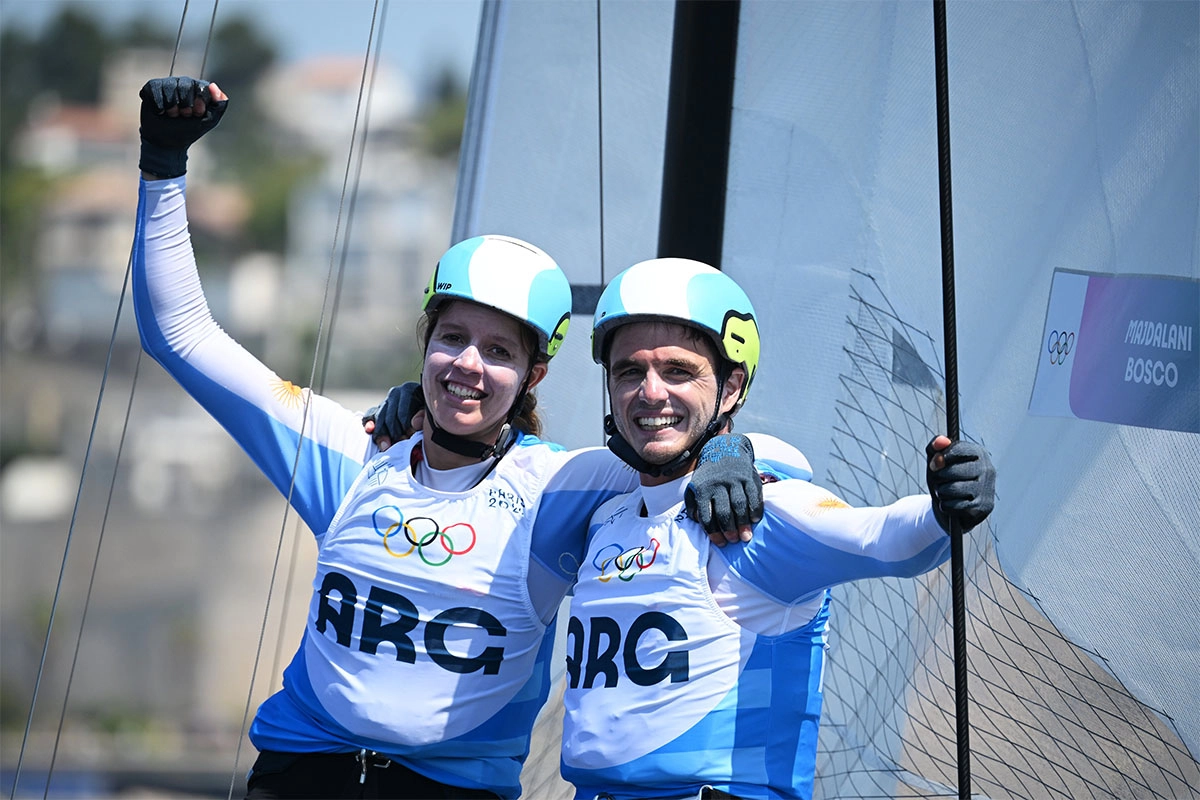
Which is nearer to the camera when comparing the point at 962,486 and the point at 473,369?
the point at 962,486

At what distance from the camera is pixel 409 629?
6.58 ft

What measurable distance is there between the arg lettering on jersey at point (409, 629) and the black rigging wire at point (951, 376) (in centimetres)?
65

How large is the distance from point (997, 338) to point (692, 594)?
983 mm

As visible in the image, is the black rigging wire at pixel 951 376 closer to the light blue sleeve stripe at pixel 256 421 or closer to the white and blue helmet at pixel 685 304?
the white and blue helmet at pixel 685 304

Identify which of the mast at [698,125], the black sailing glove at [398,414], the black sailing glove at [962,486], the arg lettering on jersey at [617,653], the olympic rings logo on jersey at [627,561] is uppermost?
the mast at [698,125]

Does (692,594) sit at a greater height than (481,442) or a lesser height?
lesser

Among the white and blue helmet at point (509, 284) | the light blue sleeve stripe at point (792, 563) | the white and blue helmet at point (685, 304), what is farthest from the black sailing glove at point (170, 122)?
the light blue sleeve stripe at point (792, 563)

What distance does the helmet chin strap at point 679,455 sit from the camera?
6.33 feet

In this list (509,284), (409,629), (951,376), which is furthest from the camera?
(509,284)

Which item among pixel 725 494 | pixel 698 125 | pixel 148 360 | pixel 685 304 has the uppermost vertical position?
pixel 148 360

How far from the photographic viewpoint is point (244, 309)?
26.0m

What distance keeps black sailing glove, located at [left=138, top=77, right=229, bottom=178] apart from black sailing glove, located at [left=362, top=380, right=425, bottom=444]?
50 cm

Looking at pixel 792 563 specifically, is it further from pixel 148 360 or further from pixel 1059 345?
pixel 148 360

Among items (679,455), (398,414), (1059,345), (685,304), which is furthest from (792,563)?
(1059,345)
